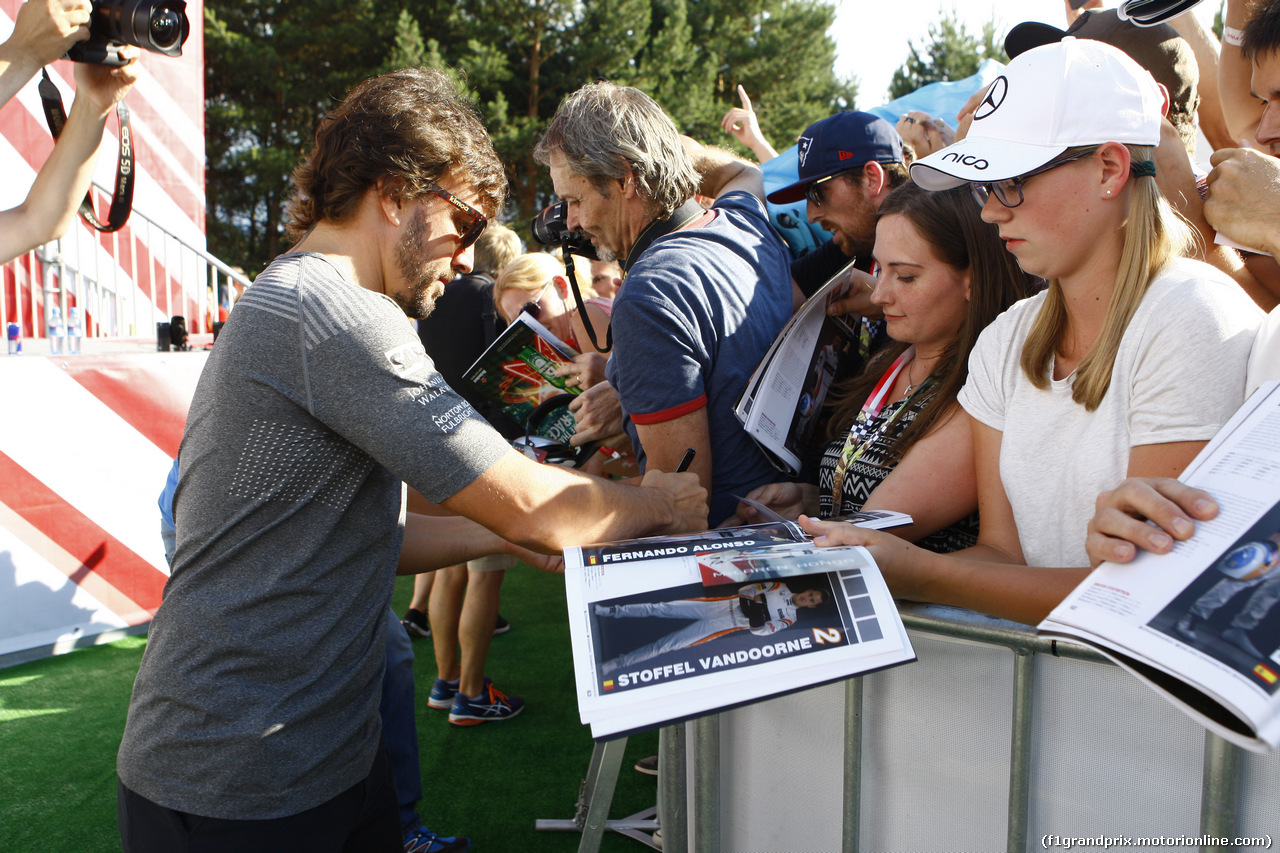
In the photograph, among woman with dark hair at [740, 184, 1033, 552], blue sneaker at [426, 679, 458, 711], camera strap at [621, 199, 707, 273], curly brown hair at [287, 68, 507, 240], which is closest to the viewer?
curly brown hair at [287, 68, 507, 240]

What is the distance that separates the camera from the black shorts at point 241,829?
1533 millimetres

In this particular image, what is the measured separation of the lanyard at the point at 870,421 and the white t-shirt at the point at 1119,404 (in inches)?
12.7

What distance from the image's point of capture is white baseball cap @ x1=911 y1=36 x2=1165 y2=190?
1.48 meters

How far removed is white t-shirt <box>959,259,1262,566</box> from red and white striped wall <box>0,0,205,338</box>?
610 cm

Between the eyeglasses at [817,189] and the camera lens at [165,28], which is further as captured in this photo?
the eyeglasses at [817,189]

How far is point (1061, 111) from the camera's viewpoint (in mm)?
1487

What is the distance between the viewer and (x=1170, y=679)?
0.97 metres

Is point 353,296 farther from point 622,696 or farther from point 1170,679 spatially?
point 1170,679

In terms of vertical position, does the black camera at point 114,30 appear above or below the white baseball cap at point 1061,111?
above

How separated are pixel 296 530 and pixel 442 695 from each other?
2.70 meters

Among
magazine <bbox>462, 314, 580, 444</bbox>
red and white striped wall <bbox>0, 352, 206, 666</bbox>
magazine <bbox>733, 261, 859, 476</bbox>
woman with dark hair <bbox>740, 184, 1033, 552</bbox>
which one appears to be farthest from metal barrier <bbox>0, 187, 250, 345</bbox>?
woman with dark hair <bbox>740, 184, 1033, 552</bbox>

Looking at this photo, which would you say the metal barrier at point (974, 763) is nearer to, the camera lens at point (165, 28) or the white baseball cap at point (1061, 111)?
the white baseball cap at point (1061, 111)

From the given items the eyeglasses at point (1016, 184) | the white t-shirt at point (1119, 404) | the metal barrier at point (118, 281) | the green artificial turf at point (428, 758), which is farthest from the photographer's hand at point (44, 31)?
the metal barrier at point (118, 281)

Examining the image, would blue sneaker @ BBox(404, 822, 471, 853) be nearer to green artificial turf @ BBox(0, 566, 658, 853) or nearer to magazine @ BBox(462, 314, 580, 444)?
green artificial turf @ BBox(0, 566, 658, 853)
